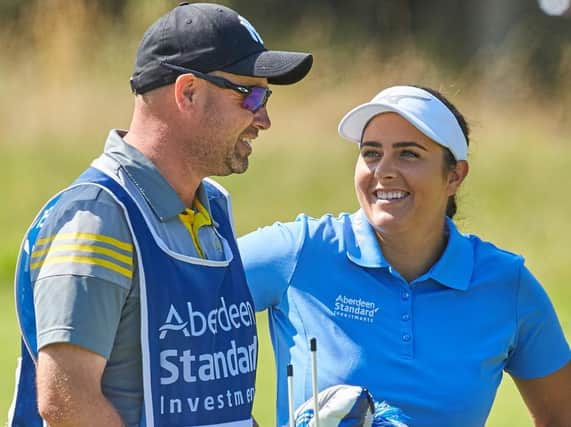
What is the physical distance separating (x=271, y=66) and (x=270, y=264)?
0.81 metres

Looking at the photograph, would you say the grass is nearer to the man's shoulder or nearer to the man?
the man

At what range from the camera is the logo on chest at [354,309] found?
11.8ft

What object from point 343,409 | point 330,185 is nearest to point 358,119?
point 343,409

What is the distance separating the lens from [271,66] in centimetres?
296

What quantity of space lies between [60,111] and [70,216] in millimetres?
11728

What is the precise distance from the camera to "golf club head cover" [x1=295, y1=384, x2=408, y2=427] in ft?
10.4

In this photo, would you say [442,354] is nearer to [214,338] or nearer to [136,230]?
[214,338]

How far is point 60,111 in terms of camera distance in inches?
557

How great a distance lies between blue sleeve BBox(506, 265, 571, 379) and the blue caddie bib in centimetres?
104

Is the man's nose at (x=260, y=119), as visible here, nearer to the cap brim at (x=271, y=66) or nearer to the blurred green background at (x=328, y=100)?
the cap brim at (x=271, y=66)

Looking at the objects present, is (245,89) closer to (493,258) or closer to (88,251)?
(88,251)

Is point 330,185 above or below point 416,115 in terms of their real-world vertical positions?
above

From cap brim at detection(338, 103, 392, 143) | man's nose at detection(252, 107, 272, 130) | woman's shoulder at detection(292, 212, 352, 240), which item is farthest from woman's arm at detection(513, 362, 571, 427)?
man's nose at detection(252, 107, 272, 130)

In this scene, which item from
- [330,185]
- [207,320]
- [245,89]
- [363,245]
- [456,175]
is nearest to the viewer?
[207,320]
